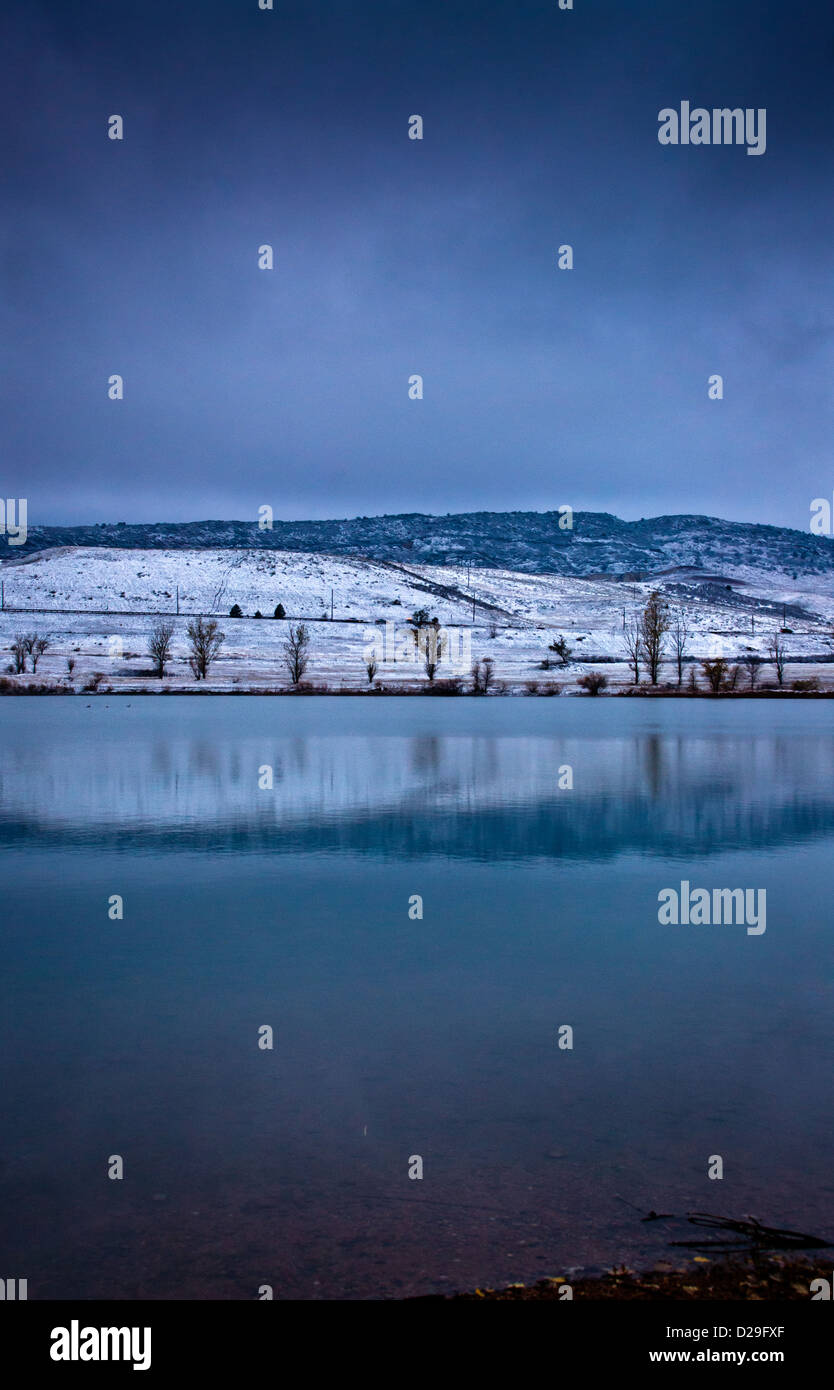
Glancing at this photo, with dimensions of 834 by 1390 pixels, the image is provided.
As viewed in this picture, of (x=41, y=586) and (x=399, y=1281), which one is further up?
(x=41, y=586)

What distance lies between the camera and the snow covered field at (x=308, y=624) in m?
110

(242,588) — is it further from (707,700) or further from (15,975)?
A: (15,975)

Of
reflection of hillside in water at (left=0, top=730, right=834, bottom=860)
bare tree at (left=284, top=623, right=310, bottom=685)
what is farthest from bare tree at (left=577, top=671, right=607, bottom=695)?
reflection of hillside in water at (left=0, top=730, right=834, bottom=860)

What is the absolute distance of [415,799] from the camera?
80.8 feet

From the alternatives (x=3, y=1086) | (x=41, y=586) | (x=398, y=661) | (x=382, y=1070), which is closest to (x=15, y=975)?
(x=3, y=1086)

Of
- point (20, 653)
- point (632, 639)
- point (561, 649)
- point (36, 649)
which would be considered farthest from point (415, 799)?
point (632, 639)

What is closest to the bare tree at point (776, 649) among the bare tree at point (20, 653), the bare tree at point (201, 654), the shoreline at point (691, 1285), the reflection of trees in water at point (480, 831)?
the bare tree at point (201, 654)

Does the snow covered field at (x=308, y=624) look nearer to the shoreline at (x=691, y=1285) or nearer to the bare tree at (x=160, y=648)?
the bare tree at (x=160, y=648)

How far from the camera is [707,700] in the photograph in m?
91.2

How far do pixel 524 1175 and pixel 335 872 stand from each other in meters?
9.91

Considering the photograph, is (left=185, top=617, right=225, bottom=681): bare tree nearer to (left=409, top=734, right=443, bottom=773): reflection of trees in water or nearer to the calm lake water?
(left=409, top=734, right=443, bottom=773): reflection of trees in water

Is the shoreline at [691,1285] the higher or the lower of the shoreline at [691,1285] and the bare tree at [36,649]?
the lower

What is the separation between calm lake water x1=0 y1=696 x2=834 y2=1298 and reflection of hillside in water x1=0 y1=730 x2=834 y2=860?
0.22 metres

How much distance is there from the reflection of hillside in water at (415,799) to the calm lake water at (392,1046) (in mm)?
217
